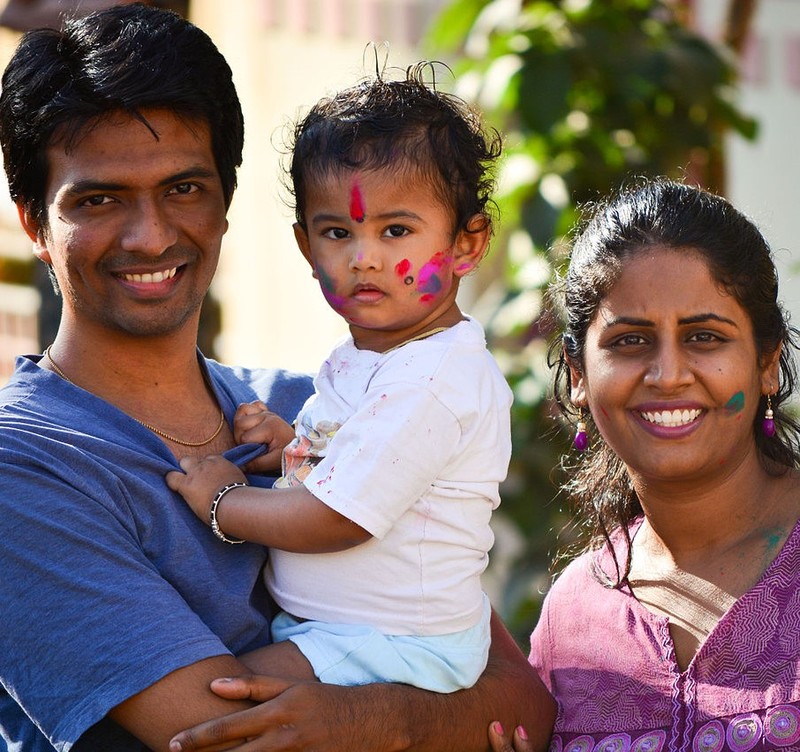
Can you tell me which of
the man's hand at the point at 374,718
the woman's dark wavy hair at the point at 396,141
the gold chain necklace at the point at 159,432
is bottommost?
the man's hand at the point at 374,718

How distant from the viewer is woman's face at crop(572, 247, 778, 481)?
2.64 meters

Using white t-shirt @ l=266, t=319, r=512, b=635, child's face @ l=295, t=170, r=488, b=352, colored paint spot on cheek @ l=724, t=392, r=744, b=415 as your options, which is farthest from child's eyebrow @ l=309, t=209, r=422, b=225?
colored paint spot on cheek @ l=724, t=392, r=744, b=415

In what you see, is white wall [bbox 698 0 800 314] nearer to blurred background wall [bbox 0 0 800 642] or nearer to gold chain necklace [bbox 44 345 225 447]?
blurred background wall [bbox 0 0 800 642]

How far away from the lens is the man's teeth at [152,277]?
2.63 m

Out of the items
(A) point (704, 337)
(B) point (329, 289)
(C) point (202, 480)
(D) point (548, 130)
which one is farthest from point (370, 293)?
(D) point (548, 130)

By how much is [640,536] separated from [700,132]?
2.51 meters

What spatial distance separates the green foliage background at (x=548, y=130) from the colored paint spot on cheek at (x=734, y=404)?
80.7 inches

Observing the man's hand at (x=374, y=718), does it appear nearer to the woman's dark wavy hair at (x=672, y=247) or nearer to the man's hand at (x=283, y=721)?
the man's hand at (x=283, y=721)

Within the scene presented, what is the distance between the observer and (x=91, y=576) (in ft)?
7.38

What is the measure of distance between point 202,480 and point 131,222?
529mm

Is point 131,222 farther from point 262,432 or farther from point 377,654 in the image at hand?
point 377,654

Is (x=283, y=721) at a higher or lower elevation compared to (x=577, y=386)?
lower

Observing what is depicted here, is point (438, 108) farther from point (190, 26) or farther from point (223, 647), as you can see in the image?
point (223, 647)

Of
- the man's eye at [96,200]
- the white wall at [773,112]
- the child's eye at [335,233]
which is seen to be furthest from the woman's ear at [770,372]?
the white wall at [773,112]
